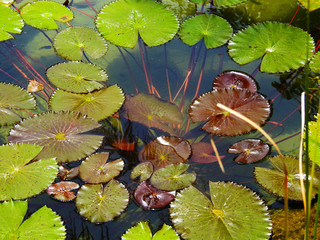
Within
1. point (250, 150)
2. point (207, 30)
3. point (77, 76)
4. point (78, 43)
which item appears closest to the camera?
point (250, 150)

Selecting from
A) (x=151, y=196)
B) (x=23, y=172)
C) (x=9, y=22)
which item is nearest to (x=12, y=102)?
(x=23, y=172)

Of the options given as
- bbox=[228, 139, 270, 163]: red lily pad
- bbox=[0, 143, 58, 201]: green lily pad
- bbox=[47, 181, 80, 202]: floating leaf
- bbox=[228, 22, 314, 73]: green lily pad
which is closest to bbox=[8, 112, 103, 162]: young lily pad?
bbox=[0, 143, 58, 201]: green lily pad

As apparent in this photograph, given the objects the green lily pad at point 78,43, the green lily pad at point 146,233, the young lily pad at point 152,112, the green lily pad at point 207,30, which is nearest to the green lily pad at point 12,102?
the green lily pad at point 78,43

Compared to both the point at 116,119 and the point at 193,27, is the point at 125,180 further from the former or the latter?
the point at 193,27

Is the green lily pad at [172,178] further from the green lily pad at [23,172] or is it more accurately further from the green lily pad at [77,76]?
the green lily pad at [77,76]

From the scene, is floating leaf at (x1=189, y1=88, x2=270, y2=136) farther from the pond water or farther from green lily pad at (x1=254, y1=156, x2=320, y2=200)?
green lily pad at (x1=254, y1=156, x2=320, y2=200)

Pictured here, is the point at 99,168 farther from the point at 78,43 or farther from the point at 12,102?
the point at 78,43

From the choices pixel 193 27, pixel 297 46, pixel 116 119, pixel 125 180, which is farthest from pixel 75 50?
pixel 297 46
